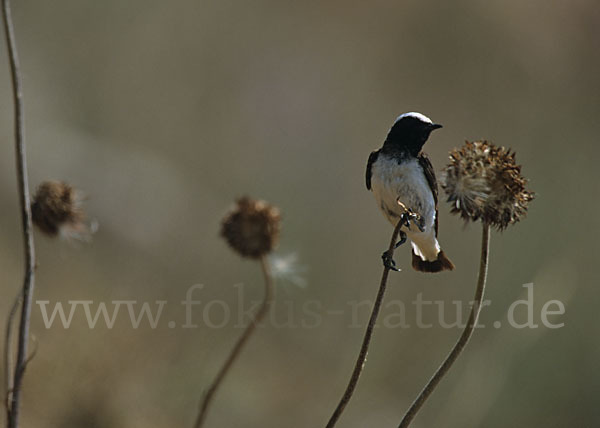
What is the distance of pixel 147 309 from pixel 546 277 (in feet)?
14.2

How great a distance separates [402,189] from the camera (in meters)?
3.28

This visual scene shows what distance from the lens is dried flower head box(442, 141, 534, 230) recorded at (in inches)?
98.6

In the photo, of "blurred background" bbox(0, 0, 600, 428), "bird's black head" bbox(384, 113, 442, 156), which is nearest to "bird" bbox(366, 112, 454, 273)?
"bird's black head" bbox(384, 113, 442, 156)

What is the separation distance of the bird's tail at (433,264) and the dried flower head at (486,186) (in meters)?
0.79

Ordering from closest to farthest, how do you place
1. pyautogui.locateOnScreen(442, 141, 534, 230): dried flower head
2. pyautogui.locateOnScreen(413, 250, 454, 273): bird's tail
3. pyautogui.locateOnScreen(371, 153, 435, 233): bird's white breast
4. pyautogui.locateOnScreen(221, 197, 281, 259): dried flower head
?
pyautogui.locateOnScreen(442, 141, 534, 230): dried flower head
pyautogui.locateOnScreen(371, 153, 435, 233): bird's white breast
pyautogui.locateOnScreen(413, 250, 454, 273): bird's tail
pyautogui.locateOnScreen(221, 197, 281, 259): dried flower head

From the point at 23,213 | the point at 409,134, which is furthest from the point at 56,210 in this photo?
the point at 409,134

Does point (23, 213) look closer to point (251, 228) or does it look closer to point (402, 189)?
point (251, 228)

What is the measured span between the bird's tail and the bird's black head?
484mm

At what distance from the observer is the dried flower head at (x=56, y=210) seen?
129 inches

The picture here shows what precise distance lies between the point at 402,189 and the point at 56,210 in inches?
57.5

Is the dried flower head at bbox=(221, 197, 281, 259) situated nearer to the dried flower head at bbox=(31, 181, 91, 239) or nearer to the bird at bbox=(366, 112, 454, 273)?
the bird at bbox=(366, 112, 454, 273)

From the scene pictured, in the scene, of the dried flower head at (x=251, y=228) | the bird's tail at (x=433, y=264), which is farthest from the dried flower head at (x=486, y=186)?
the dried flower head at (x=251, y=228)

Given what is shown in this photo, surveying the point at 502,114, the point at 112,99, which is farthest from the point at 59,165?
the point at 502,114

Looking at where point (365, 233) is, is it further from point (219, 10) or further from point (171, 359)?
point (219, 10)
